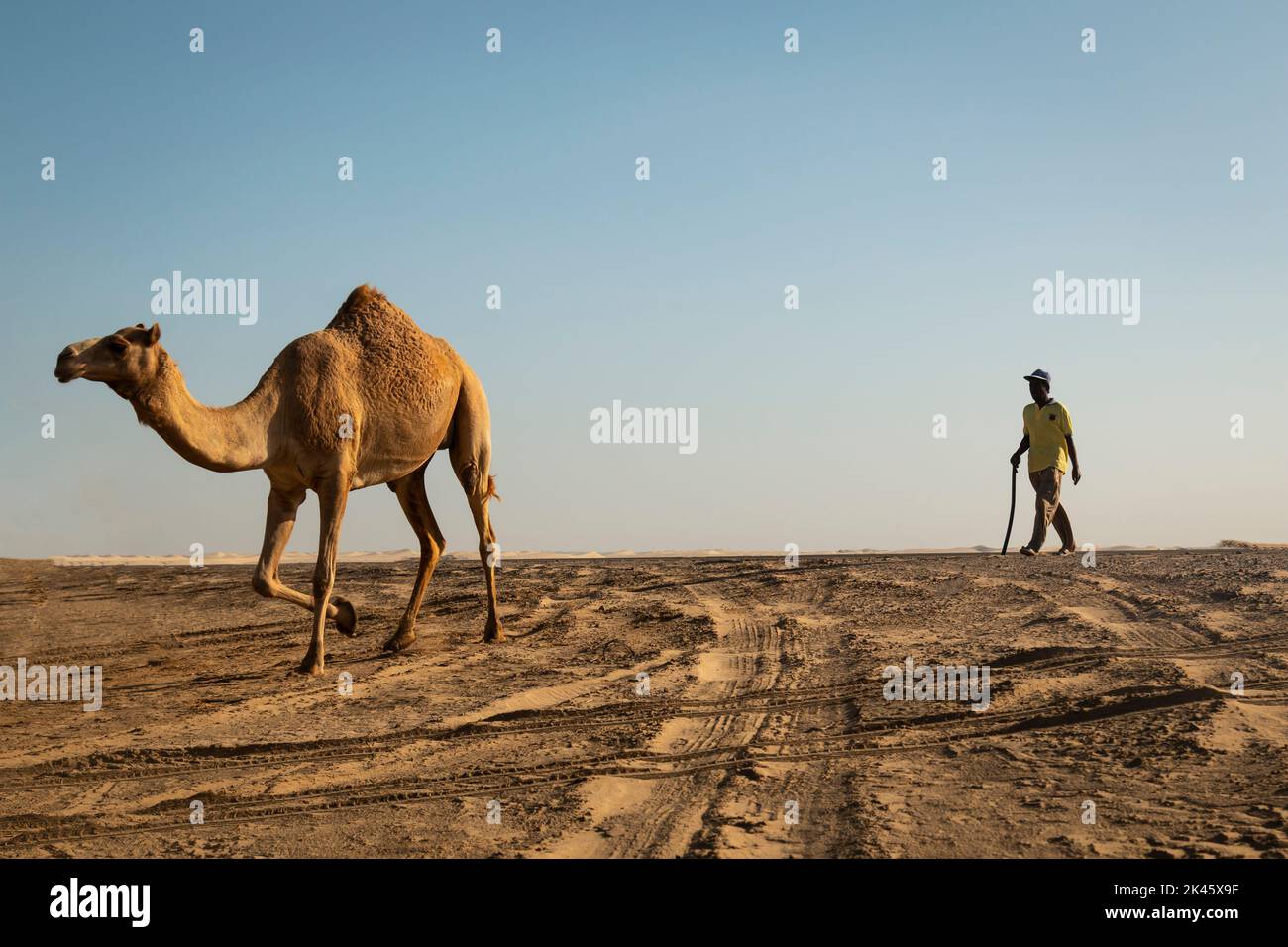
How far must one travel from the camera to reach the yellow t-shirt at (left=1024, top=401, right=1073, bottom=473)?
1568 centimetres

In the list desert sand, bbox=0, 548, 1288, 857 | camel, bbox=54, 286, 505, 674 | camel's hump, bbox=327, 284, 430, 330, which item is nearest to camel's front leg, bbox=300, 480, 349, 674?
camel, bbox=54, 286, 505, 674

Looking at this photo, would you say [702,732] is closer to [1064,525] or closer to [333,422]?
[333,422]

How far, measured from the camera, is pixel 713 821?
202 inches

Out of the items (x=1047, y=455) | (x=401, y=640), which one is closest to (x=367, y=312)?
(x=401, y=640)

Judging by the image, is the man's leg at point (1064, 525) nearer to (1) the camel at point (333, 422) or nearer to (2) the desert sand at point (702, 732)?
(2) the desert sand at point (702, 732)

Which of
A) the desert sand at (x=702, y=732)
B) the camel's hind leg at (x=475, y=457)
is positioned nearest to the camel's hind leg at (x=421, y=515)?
the camel's hind leg at (x=475, y=457)

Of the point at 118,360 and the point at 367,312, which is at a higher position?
the point at 367,312

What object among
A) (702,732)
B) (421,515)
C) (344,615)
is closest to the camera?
(702,732)

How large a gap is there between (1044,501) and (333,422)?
9.89 m

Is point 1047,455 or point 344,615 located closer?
point 344,615

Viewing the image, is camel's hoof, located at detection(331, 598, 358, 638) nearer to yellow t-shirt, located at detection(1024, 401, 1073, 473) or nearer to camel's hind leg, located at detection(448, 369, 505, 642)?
camel's hind leg, located at detection(448, 369, 505, 642)

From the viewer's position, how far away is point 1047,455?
15695 millimetres
